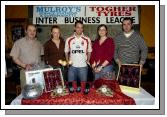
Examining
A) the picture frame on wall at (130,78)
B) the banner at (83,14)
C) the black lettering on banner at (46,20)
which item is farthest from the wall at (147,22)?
the picture frame on wall at (130,78)

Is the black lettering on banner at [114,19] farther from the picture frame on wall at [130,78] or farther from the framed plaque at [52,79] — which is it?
the framed plaque at [52,79]

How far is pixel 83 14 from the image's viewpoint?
13.6 ft

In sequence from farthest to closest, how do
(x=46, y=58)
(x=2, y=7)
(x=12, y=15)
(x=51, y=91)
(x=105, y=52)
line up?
(x=12, y=15) < (x=46, y=58) < (x=105, y=52) < (x=2, y=7) < (x=51, y=91)

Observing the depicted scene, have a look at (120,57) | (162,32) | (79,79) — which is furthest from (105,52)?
(162,32)

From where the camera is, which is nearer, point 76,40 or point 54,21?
point 76,40

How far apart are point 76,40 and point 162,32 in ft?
3.01

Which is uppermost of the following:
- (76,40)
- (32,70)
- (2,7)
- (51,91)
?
(2,7)

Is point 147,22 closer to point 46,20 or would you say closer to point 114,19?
point 114,19

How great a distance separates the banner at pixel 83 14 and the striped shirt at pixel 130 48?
3.76ft

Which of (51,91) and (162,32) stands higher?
(162,32)

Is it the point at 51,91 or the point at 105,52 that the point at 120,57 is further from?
the point at 51,91

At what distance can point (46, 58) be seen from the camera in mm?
3180

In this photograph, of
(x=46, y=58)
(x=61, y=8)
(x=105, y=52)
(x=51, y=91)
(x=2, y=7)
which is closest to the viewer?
(x=51, y=91)

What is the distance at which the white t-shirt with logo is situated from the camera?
121 inches
